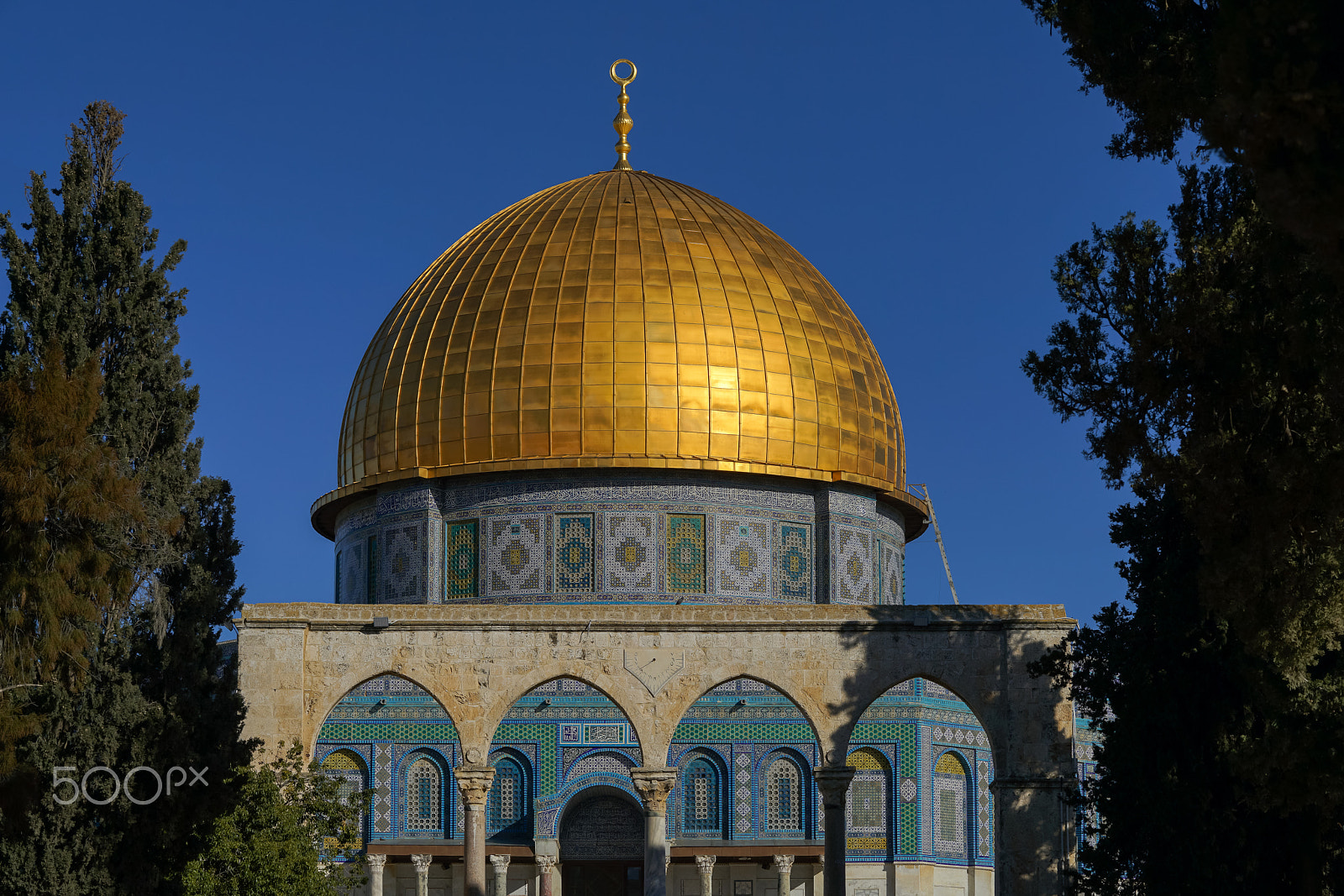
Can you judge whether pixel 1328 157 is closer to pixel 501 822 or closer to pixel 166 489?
pixel 166 489

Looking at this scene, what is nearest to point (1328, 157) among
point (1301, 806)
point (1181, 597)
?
point (1301, 806)

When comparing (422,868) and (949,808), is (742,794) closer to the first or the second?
(949,808)

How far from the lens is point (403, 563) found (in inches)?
861

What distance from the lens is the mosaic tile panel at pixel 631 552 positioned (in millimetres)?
20984

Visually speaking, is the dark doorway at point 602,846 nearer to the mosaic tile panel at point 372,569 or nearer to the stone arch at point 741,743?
the stone arch at point 741,743

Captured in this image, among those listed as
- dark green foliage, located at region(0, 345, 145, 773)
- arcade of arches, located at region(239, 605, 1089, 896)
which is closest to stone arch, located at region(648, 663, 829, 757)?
arcade of arches, located at region(239, 605, 1089, 896)

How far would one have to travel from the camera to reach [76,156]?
14102 millimetres

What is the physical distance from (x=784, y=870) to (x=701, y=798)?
4.59ft

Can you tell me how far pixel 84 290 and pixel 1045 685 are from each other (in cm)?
921

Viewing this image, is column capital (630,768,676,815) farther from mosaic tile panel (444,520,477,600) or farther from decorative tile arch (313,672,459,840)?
decorative tile arch (313,672,459,840)

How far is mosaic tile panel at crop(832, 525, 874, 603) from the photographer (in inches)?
859

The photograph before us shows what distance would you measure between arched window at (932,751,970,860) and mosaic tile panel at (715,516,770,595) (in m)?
4.16

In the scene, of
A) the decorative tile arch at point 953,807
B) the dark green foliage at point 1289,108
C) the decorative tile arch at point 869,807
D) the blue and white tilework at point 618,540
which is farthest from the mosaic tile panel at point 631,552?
the dark green foliage at point 1289,108

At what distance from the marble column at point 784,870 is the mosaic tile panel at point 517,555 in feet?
16.0
